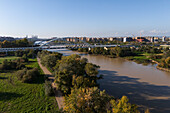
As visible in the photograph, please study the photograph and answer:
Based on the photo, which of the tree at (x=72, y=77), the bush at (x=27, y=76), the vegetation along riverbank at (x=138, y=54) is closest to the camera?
the tree at (x=72, y=77)

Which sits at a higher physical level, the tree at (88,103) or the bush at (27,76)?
the tree at (88,103)

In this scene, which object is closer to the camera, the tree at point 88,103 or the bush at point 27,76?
the tree at point 88,103

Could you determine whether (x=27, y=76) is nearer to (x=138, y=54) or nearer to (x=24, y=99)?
(x=24, y=99)

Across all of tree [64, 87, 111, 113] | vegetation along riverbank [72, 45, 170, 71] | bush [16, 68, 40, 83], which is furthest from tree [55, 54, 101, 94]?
vegetation along riverbank [72, 45, 170, 71]

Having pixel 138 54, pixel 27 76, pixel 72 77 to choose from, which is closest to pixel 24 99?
pixel 72 77

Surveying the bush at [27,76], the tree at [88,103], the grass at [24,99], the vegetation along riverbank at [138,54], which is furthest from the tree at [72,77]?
the vegetation along riverbank at [138,54]

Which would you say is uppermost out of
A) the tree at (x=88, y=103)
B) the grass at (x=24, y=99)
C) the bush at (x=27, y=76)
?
the tree at (x=88, y=103)

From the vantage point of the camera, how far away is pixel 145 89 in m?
9.46

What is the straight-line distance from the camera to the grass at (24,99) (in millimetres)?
6555

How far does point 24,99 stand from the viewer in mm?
7578

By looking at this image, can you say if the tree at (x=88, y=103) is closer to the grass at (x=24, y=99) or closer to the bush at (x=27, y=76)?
the grass at (x=24, y=99)

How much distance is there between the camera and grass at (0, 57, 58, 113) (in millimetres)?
6555

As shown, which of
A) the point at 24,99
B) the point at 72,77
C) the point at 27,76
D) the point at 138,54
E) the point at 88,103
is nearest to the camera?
the point at 88,103

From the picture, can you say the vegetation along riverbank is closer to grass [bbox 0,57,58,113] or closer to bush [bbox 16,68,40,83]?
bush [bbox 16,68,40,83]
